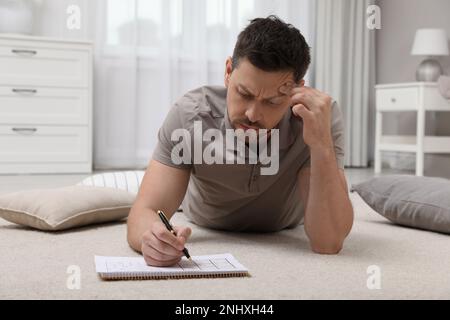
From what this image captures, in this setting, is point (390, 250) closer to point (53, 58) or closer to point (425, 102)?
point (425, 102)

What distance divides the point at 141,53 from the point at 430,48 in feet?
6.82

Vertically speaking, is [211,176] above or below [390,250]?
above

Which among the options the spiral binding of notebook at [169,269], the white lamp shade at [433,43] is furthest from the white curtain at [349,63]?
the spiral binding of notebook at [169,269]

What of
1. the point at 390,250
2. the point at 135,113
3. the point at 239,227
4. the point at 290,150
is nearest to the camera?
the point at 290,150

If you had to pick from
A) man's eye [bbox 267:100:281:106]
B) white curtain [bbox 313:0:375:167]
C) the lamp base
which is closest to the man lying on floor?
man's eye [bbox 267:100:281:106]

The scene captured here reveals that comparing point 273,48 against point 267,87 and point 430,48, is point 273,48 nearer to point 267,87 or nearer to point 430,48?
point 267,87

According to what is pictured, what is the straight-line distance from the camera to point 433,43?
14.3ft

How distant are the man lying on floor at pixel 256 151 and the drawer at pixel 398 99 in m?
2.61

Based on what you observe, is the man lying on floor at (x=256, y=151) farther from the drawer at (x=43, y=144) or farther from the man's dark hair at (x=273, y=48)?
the drawer at (x=43, y=144)

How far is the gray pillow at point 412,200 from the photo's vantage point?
1.91m
